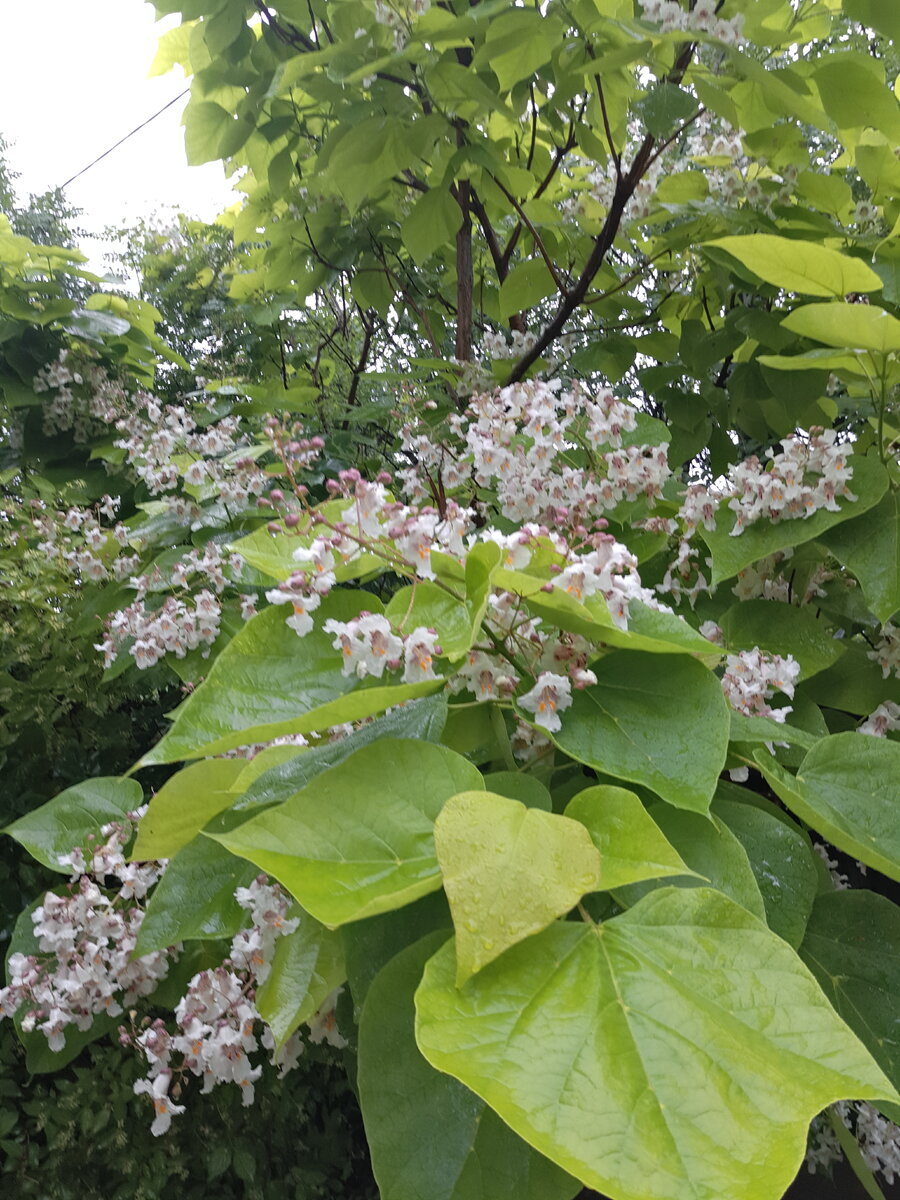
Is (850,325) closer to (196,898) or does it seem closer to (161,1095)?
(196,898)

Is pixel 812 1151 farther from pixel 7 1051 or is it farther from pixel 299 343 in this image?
pixel 299 343

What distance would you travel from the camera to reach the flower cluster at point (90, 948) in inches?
30.0

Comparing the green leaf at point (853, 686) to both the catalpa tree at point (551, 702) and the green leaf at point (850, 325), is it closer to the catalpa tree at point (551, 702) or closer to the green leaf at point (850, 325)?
the catalpa tree at point (551, 702)

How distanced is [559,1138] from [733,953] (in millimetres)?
130

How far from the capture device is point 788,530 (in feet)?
2.41

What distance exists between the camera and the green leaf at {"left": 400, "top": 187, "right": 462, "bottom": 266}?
118 cm

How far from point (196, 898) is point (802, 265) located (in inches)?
26.9

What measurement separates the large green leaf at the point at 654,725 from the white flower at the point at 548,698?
0.04 ft

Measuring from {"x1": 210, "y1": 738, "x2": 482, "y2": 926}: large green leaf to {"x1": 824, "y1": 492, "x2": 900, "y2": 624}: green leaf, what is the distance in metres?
0.45

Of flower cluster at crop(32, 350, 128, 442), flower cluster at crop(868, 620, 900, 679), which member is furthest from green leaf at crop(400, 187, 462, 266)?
flower cluster at crop(868, 620, 900, 679)

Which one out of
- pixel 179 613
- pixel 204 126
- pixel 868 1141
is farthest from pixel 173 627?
pixel 868 1141

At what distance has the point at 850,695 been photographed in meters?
0.81

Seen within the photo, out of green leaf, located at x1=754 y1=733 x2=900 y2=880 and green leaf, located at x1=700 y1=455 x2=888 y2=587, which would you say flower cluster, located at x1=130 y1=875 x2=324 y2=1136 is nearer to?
green leaf, located at x1=754 y1=733 x2=900 y2=880

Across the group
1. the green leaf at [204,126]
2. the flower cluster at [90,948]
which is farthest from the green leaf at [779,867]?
the green leaf at [204,126]
